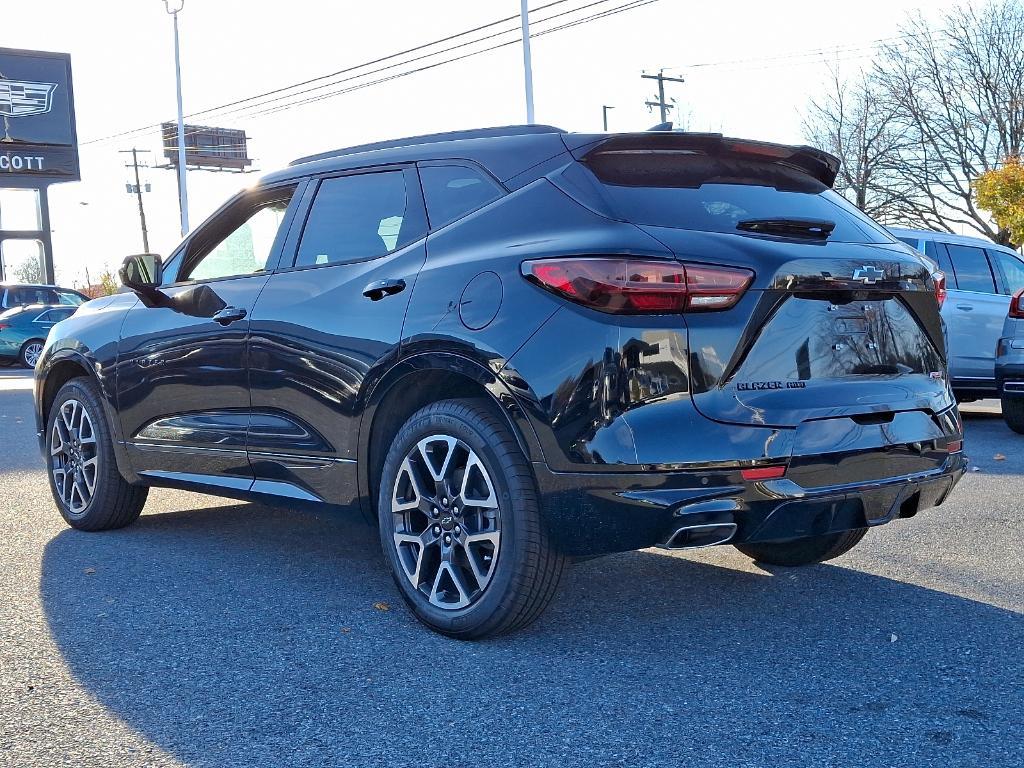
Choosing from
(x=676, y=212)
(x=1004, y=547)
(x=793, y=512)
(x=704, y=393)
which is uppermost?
(x=676, y=212)

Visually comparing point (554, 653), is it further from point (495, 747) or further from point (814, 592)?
point (814, 592)

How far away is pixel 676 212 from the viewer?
358 cm

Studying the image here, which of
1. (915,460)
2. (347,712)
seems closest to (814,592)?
(915,460)

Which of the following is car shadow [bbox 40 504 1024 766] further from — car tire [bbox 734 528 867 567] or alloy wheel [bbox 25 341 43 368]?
alloy wheel [bbox 25 341 43 368]

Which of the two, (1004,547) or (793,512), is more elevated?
(793,512)

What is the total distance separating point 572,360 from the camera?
133 inches

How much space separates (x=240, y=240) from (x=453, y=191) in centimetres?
139

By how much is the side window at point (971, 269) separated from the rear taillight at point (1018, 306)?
65.4 inches

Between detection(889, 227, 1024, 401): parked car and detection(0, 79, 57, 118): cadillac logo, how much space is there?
3720cm

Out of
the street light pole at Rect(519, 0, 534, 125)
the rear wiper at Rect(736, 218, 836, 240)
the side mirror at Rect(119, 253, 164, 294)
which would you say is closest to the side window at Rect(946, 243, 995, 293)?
the rear wiper at Rect(736, 218, 836, 240)

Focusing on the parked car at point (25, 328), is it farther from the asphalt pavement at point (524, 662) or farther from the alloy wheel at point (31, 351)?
the asphalt pavement at point (524, 662)

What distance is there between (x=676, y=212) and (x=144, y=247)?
226 ft

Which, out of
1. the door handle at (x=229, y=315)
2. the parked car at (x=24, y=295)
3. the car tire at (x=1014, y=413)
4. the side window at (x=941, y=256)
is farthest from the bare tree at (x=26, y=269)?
the door handle at (x=229, y=315)

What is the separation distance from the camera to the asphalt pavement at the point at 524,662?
9.52 feet
